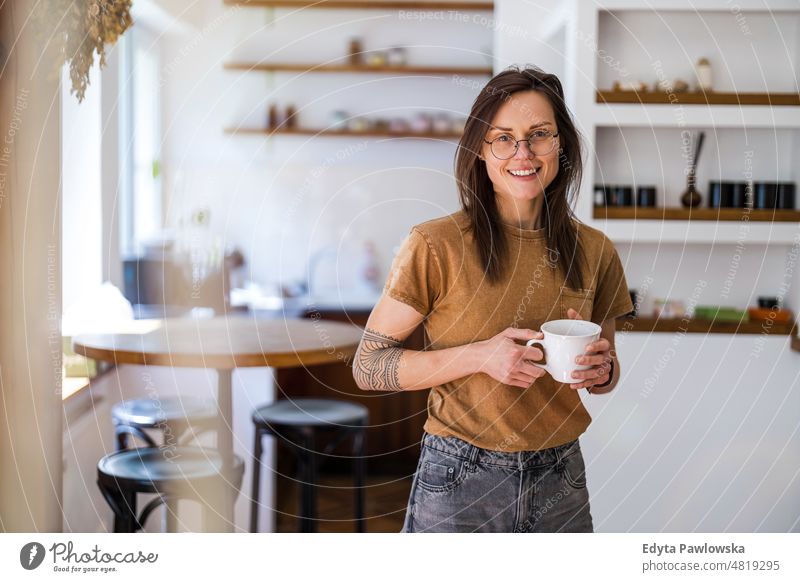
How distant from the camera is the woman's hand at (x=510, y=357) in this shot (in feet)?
3.36

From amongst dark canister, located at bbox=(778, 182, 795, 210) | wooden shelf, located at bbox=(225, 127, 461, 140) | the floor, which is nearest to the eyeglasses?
dark canister, located at bbox=(778, 182, 795, 210)

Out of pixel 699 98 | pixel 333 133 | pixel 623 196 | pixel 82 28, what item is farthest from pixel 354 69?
pixel 82 28

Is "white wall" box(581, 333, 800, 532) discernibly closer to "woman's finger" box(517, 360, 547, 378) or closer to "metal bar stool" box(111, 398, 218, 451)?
"woman's finger" box(517, 360, 547, 378)

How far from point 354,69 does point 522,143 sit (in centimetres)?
185

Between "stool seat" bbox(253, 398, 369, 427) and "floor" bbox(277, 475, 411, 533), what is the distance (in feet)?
1.10

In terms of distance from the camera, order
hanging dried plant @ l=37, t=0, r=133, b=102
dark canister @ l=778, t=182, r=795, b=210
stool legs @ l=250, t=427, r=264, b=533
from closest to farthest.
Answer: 1. hanging dried plant @ l=37, t=0, r=133, b=102
2. dark canister @ l=778, t=182, r=795, b=210
3. stool legs @ l=250, t=427, r=264, b=533

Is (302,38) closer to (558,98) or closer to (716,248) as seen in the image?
(716,248)

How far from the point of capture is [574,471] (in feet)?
3.78

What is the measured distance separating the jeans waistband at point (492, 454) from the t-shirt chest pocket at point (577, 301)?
0.18 metres

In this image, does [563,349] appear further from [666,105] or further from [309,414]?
[309,414]

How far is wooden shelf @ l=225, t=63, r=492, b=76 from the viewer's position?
112 inches
